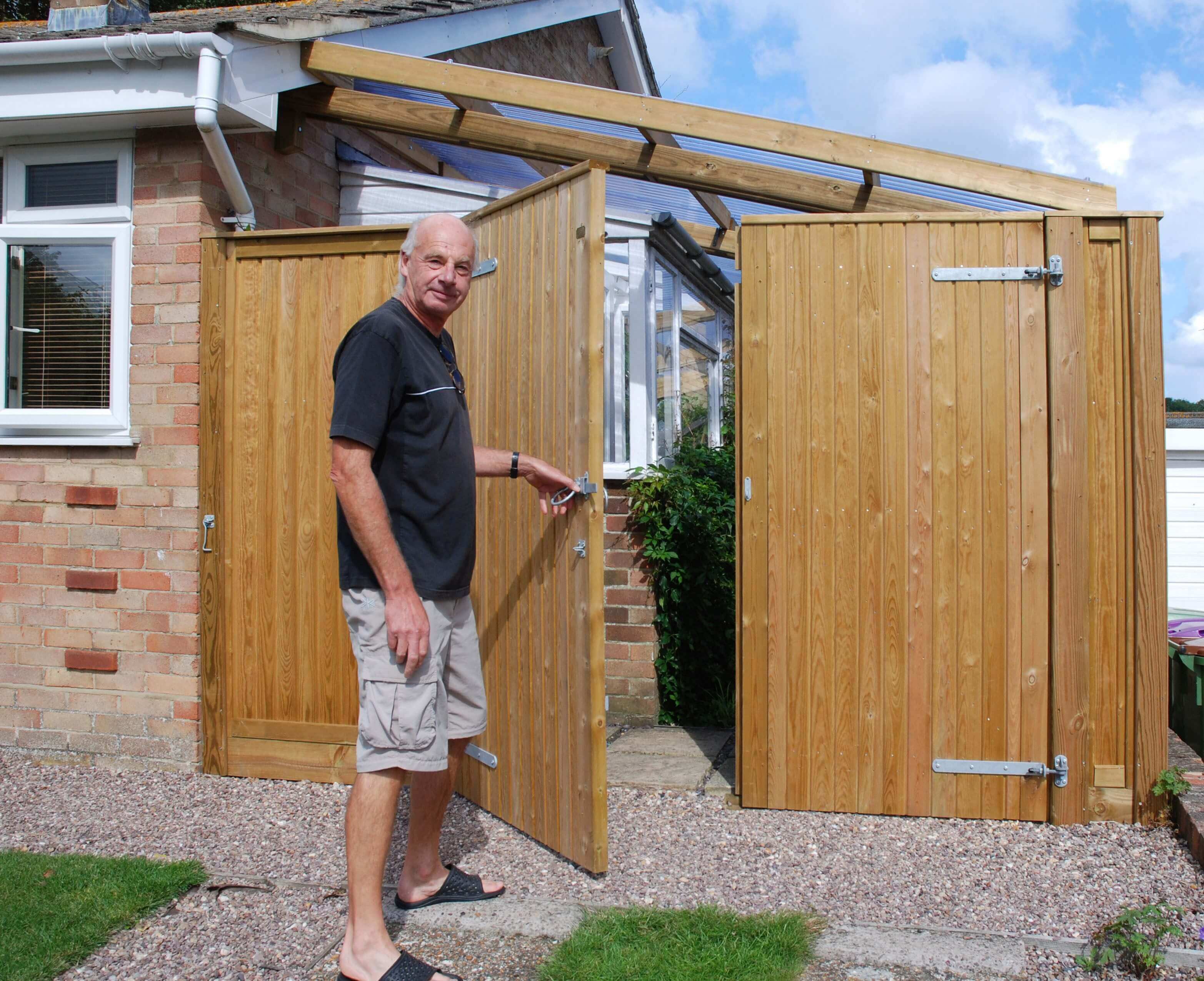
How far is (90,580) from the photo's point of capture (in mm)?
4672

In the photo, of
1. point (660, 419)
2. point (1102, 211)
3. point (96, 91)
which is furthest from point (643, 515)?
point (96, 91)

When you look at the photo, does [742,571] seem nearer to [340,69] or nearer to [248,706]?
[248,706]

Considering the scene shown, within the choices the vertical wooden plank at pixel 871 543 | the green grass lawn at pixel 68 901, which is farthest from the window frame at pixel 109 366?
the vertical wooden plank at pixel 871 543

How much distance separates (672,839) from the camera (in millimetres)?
3672

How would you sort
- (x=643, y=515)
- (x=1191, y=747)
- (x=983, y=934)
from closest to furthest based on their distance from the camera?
(x=983, y=934)
(x=1191, y=747)
(x=643, y=515)

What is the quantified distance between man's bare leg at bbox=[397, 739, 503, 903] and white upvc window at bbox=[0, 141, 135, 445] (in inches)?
103

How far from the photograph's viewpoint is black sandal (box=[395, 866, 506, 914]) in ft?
9.91

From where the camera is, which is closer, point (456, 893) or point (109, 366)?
point (456, 893)

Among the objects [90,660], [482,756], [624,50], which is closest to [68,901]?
[482,756]

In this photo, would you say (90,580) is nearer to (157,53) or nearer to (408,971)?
(157,53)

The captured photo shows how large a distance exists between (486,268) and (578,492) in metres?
1.17

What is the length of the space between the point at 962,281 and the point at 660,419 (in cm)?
266

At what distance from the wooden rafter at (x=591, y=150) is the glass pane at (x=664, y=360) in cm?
112

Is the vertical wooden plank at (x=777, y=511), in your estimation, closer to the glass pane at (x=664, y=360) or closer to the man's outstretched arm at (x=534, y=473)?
the man's outstretched arm at (x=534, y=473)
